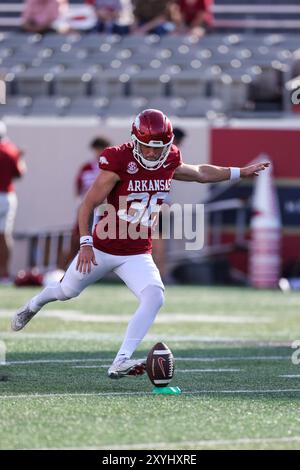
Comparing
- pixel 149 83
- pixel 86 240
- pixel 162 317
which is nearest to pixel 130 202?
pixel 86 240

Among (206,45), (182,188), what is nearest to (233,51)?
(206,45)

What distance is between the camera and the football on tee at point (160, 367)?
6457mm

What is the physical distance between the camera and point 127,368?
21.9ft

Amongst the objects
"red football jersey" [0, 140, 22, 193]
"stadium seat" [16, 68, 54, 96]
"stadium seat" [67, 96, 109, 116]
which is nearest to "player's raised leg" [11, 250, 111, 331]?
"red football jersey" [0, 140, 22, 193]

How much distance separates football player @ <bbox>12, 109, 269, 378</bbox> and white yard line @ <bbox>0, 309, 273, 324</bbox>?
13.0 ft

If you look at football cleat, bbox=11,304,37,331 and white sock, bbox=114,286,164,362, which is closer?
white sock, bbox=114,286,164,362

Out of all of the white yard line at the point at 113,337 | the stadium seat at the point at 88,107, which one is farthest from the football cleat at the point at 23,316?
the stadium seat at the point at 88,107

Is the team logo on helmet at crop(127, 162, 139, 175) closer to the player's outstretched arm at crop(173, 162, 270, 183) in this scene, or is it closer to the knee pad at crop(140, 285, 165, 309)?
the player's outstretched arm at crop(173, 162, 270, 183)

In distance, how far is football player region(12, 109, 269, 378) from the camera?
21.9 feet

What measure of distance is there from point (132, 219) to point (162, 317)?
185 inches

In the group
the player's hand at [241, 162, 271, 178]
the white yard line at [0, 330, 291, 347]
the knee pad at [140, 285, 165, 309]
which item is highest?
the player's hand at [241, 162, 271, 178]

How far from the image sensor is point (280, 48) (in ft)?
59.4

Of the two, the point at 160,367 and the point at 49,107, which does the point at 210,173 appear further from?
the point at 49,107

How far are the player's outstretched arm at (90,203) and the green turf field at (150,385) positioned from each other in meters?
0.67
